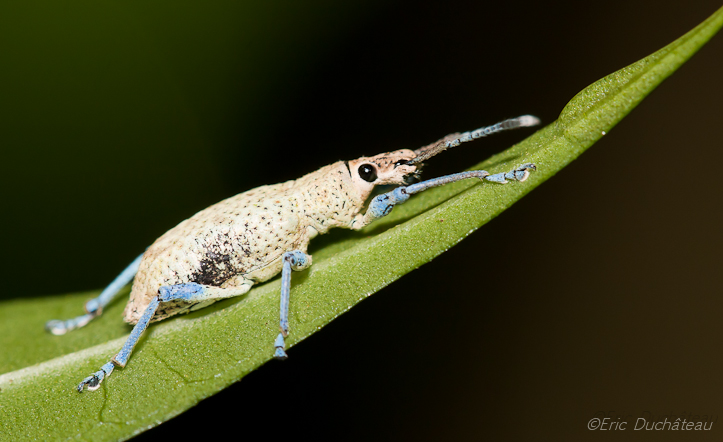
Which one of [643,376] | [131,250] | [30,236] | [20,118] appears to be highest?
[20,118]

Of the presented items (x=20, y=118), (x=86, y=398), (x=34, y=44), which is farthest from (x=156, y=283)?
(x=34, y=44)

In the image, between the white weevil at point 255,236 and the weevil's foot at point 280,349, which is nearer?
the weevil's foot at point 280,349

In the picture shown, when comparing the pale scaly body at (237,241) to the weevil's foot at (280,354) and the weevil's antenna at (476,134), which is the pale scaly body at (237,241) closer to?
the weevil's antenna at (476,134)

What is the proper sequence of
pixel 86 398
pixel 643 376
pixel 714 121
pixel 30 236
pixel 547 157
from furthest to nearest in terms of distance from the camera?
1. pixel 714 121
2. pixel 30 236
3. pixel 643 376
4. pixel 86 398
5. pixel 547 157

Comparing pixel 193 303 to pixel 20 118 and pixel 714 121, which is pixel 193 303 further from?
pixel 714 121

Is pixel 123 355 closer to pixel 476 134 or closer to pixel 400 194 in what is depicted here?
pixel 400 194

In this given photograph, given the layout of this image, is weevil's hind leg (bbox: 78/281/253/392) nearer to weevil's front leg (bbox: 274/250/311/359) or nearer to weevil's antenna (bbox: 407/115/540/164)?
weevil's front leg (bbox: 274/250/311/359)

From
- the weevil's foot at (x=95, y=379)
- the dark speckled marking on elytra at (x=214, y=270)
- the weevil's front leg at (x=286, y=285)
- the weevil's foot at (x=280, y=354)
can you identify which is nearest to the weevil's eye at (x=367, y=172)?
the weevil's front leg at (x=286, y=285)
